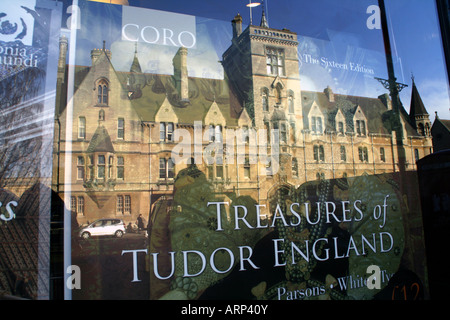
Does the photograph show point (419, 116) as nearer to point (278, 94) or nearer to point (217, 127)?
point (278, 94)

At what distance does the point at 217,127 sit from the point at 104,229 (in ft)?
4.89

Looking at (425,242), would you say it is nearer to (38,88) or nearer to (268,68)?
(268,68)

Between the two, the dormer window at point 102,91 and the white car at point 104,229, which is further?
the dormer window at point 102,91

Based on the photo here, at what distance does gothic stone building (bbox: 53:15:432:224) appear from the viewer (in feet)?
9.43

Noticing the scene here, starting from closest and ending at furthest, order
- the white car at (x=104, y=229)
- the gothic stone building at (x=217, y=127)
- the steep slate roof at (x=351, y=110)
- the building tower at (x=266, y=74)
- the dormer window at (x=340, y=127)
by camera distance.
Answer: the white car at (x=104, y=229) < the gothic stone building at (x=217, y=127) < the building tower at (x=266, y=74) < the steep slate roof at (x=351, y=110) < the dormer window at (x=340, y=127)

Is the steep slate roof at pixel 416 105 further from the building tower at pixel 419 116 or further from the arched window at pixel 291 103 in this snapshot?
the arched window at pixel 291 103

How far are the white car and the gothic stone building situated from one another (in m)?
0.06

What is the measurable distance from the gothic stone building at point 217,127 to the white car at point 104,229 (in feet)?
0.20

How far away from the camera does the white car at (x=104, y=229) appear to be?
9.09 ft

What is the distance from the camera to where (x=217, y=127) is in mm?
3369

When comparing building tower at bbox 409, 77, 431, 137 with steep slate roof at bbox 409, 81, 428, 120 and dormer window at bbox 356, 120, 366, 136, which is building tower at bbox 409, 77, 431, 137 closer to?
steep slate roof at bbox 409, 81, 428, 120

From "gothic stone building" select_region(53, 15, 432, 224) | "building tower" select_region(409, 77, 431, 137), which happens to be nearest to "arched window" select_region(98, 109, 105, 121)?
"gothic stone building" select_region(53, 15, 432, 224)

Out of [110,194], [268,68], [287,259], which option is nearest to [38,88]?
[110,194]

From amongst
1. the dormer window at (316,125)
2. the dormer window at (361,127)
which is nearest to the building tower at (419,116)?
the dormer window at (361,127)
